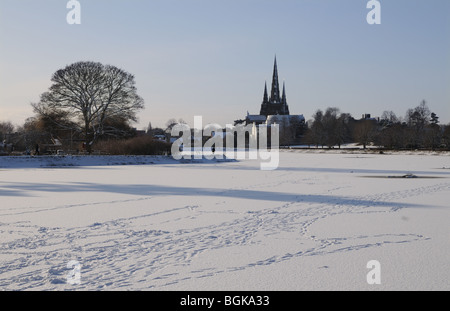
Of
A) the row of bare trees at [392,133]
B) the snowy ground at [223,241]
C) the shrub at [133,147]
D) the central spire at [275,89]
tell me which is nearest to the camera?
the snowy ground at [223,241]

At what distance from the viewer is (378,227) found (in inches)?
294

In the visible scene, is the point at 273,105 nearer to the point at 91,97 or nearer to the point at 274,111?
the point at 274,111

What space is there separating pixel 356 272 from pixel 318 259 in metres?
0.62

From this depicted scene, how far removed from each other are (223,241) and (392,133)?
68318mm

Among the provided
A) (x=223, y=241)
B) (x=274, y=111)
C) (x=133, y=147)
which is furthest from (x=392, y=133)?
(x=274, y=111)

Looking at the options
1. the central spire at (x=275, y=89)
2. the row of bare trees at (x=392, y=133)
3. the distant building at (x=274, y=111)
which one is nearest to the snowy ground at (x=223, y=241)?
the row of bare trees at (x=392, y=133)

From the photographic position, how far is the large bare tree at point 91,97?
37.0 metres

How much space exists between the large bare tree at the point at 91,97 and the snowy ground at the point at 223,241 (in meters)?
26.8

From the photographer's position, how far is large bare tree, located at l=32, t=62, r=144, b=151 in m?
37.0

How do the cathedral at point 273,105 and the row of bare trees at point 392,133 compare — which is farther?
the cathedral at point 273,105

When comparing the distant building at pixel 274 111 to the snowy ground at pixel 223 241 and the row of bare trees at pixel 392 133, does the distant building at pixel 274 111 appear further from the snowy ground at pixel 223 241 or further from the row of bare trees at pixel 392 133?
the snowy ground at pixel 223 241

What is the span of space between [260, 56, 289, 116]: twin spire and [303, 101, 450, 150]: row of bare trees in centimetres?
1737
